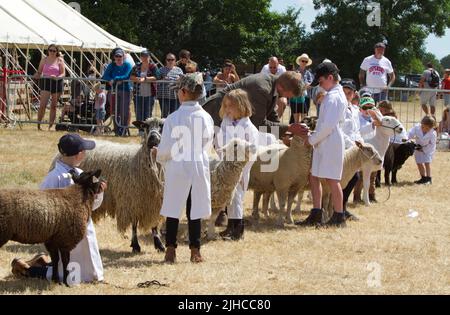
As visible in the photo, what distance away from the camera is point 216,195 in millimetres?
8945

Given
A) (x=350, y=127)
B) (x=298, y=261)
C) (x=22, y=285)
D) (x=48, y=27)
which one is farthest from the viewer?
(x=48, y=27)

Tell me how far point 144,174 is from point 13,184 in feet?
13.2

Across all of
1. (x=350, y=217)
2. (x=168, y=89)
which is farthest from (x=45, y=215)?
(x=168, y=89)

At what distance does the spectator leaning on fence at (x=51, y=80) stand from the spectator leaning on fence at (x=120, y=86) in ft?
5.00

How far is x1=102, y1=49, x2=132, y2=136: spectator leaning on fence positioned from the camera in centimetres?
1836

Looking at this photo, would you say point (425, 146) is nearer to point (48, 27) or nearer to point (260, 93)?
point (260, 93)

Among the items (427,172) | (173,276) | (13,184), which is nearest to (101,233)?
(173,276)

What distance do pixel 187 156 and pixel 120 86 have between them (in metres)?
11.0

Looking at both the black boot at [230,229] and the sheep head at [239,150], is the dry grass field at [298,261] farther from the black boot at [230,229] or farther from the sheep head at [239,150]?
the sheep head at [239,150]

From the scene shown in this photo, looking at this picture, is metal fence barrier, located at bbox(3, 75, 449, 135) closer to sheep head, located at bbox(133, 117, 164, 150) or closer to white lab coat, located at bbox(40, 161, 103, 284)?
sheep head, located at bbox(133, 117, 164, 150)

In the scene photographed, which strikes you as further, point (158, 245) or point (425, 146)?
point (425, 146)

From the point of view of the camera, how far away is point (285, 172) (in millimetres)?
10258

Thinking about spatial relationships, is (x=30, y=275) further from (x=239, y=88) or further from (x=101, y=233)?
(x=239, y=88)
